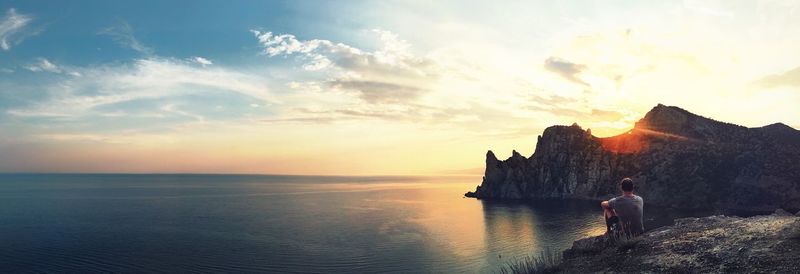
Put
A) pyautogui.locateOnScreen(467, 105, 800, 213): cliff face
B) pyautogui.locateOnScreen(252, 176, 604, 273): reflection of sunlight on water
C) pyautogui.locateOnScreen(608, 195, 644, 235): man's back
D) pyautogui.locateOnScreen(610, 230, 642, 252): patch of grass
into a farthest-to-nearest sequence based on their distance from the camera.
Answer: pyautogui.locateOnScreen(467, 105, 800, 213): cliff face < pyautogui.locateOnScreen(252, 176, 604, 273): reflection of sunlight on water < pyautogui.locateOnScreen(610, 230, 642, 252): patch of grass < pyautogui.locateOnScreen(608, 195, 644, 235): man's back

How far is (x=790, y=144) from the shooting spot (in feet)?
465

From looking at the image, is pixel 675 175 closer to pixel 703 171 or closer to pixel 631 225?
pixel 703 171

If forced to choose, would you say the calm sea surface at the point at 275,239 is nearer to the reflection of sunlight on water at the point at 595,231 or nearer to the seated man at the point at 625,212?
the reflection of sunlight on water at the point at 595,231

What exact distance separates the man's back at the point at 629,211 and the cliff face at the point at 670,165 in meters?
117

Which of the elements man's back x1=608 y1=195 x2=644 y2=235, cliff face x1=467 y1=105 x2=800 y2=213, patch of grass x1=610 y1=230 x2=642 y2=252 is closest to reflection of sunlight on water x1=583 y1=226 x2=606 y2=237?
cliff face x1=467 y1=105 x2=800 y2=213

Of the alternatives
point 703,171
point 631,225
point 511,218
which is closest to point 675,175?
point 703,171

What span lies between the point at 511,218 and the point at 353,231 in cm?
4489

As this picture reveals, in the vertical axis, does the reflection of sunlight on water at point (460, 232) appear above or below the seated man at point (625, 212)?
below

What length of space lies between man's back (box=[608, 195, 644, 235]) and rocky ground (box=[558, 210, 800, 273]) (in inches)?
25.8

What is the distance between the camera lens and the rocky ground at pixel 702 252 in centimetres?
1525

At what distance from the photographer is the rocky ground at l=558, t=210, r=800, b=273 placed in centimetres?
1525

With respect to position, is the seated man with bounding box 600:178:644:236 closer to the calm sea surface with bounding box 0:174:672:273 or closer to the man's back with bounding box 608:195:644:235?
the man's back with bounding box 608:195:644:235

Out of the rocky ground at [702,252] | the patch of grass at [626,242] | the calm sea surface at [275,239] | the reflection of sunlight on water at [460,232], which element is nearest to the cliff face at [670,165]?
the reflection of sunlight on water at [460,232]

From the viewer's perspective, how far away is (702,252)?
1794cm
